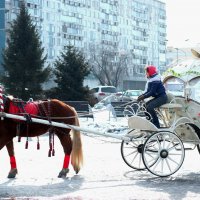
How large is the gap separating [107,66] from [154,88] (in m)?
69.7

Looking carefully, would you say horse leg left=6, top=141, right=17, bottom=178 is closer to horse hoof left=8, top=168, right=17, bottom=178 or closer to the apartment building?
horse hoof left=8, top=168, right=17, bottom=178

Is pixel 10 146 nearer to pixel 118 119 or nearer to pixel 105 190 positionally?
pixel 105 190

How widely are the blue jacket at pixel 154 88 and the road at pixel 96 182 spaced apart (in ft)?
5.23

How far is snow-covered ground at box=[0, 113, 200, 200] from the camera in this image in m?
7.82

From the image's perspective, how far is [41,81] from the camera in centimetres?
3369

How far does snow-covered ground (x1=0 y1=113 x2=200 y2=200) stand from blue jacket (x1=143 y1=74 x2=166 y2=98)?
160 cm

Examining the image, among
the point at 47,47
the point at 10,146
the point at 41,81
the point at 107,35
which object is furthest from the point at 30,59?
the point at 107,35

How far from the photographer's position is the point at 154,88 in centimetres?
976

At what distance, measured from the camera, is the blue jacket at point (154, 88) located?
9742mm

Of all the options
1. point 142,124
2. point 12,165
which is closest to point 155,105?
point 142,124

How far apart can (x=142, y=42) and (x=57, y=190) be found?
11144 centimetres

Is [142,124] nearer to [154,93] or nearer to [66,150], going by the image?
[154,93]

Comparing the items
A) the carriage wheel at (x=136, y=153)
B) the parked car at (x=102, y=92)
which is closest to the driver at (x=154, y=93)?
the carriage wheel at (x=136, y=153)

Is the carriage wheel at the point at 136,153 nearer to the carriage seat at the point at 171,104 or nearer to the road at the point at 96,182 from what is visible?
the road at the point at 96,182
